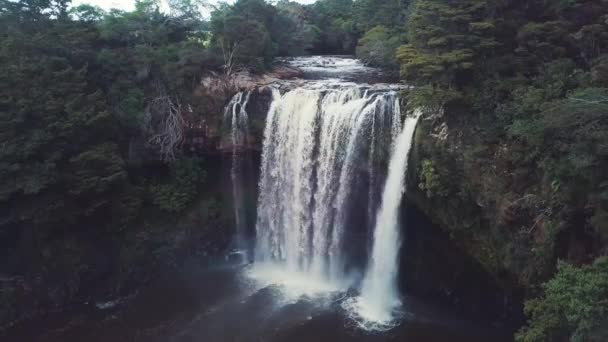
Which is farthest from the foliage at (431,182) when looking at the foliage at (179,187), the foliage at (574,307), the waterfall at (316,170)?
the foliage at (179,187)

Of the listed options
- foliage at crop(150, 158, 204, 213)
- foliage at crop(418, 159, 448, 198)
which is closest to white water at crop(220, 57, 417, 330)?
foliage at crop(418, 159, 448, 198)

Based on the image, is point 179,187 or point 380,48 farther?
point 380,48

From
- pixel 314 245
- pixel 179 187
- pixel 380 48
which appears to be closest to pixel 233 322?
pixel 314 245

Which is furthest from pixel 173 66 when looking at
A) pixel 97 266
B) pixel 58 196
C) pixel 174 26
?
pixel 97 266

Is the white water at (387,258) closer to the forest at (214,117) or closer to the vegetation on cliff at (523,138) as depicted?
the vegetation on cliff at (523,138)

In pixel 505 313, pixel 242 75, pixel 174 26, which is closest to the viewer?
pixel 505 313

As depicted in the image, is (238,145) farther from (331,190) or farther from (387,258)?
(387,258)

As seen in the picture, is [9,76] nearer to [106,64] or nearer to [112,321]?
[106,64]
